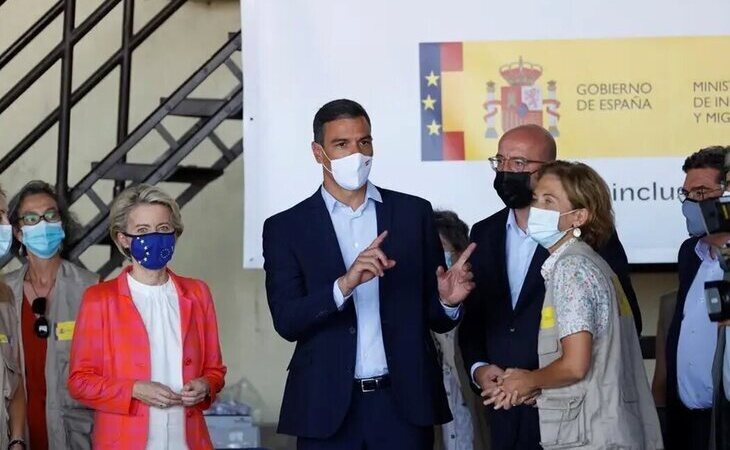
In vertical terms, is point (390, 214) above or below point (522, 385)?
above

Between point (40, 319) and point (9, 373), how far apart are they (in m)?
0.65

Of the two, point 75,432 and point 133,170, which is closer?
point 75,432

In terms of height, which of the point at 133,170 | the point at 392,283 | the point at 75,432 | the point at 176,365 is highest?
the point at 133,170

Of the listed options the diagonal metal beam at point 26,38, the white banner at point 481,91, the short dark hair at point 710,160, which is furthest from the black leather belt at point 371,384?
the diagonal metal beam at point 26,38

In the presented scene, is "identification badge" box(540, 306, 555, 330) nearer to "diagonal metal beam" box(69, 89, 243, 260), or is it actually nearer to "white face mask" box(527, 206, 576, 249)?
"white face mask" box(527, 206, 576, 249)

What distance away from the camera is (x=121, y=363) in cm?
355

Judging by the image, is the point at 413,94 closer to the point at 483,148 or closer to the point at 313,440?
the point at 483,148

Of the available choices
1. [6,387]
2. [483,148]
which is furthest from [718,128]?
[6,387]

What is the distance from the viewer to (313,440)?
11.4 feet

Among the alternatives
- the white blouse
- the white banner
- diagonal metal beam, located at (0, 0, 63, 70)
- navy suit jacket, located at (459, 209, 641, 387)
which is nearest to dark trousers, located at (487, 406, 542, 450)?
navy suit jacket, located at (459, 209, 641, 387)

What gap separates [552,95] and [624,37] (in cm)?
41

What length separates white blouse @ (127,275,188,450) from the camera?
354 cm

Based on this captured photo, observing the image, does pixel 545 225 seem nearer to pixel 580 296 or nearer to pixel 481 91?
pixel 580 296

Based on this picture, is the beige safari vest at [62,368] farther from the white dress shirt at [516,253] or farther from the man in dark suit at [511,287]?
the white dress shirt at [516,253]
